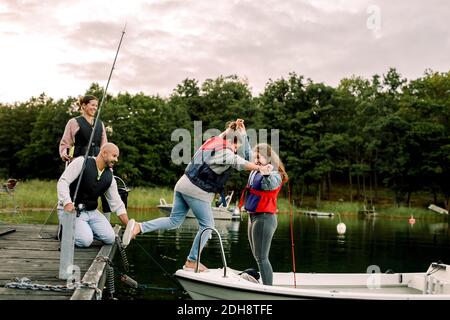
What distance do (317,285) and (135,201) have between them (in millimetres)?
24044

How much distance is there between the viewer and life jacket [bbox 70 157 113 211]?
640cm

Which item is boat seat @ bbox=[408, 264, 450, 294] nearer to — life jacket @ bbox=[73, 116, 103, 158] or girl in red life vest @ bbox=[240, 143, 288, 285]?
girl in red life vest @ bbox=[240, 143, 288, 285]

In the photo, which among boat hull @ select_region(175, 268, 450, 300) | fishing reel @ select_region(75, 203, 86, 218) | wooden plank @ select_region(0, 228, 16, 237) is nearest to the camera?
boat hull @ select_region(175, 268, 450, 300)

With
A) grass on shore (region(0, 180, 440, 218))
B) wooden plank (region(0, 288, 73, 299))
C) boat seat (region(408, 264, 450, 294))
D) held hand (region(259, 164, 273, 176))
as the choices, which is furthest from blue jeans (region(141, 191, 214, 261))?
grass on shore (region(0, 180, 440, 218))

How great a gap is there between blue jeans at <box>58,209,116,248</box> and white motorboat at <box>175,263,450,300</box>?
1.23 metres

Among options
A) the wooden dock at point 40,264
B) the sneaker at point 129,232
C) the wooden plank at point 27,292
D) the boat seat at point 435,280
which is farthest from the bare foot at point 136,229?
the boat seat at point 435,280

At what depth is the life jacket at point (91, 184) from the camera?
640 centimetres

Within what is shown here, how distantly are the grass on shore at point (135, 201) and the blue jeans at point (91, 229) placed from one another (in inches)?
532

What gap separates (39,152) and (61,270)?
48.2m

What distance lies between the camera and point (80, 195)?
6.61 meters

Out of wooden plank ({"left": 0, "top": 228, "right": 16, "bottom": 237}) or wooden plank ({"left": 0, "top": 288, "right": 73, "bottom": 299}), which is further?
wooden plank ({"left": 0, "top": 228, "right": 16, "bottom": 237})

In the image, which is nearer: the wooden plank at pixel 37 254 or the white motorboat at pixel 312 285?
the white motorboat at pixel 312 285

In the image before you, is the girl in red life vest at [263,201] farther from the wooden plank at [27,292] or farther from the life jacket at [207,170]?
the wooden plank at [27,292]

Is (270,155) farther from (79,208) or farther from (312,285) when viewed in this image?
(312,285)
